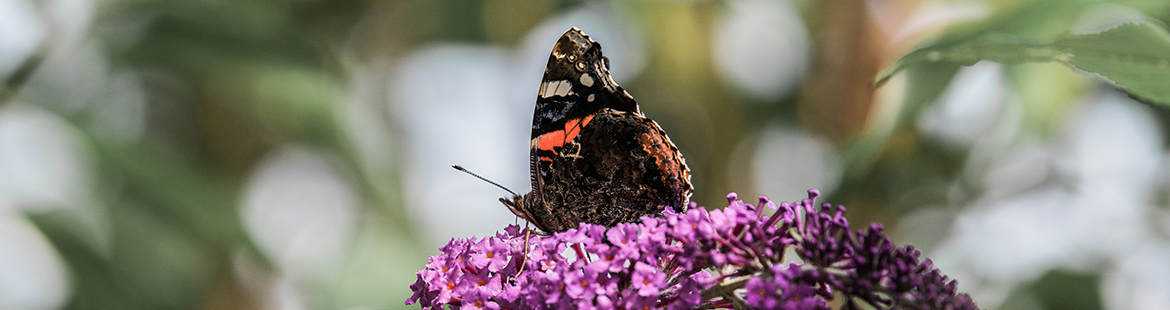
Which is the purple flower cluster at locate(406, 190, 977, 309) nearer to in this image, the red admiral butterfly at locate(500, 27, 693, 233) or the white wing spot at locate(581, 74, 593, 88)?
the red admiral butterfly at locate(500, 27, 693, 233)

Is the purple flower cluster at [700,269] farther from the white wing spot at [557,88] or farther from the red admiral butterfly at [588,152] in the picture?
the white wing spot at [557,88]

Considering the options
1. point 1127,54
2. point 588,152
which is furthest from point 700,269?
point 1127,54

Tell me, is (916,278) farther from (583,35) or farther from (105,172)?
(105,172)

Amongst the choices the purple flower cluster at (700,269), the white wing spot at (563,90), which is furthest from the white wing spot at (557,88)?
the purple flower cluster at (700,269)

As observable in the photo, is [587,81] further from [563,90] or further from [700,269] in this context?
[700,269]

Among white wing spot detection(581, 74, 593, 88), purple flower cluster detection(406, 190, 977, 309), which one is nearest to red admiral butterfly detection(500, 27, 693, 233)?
white wing spot detection(581, 74, 593, 88)
